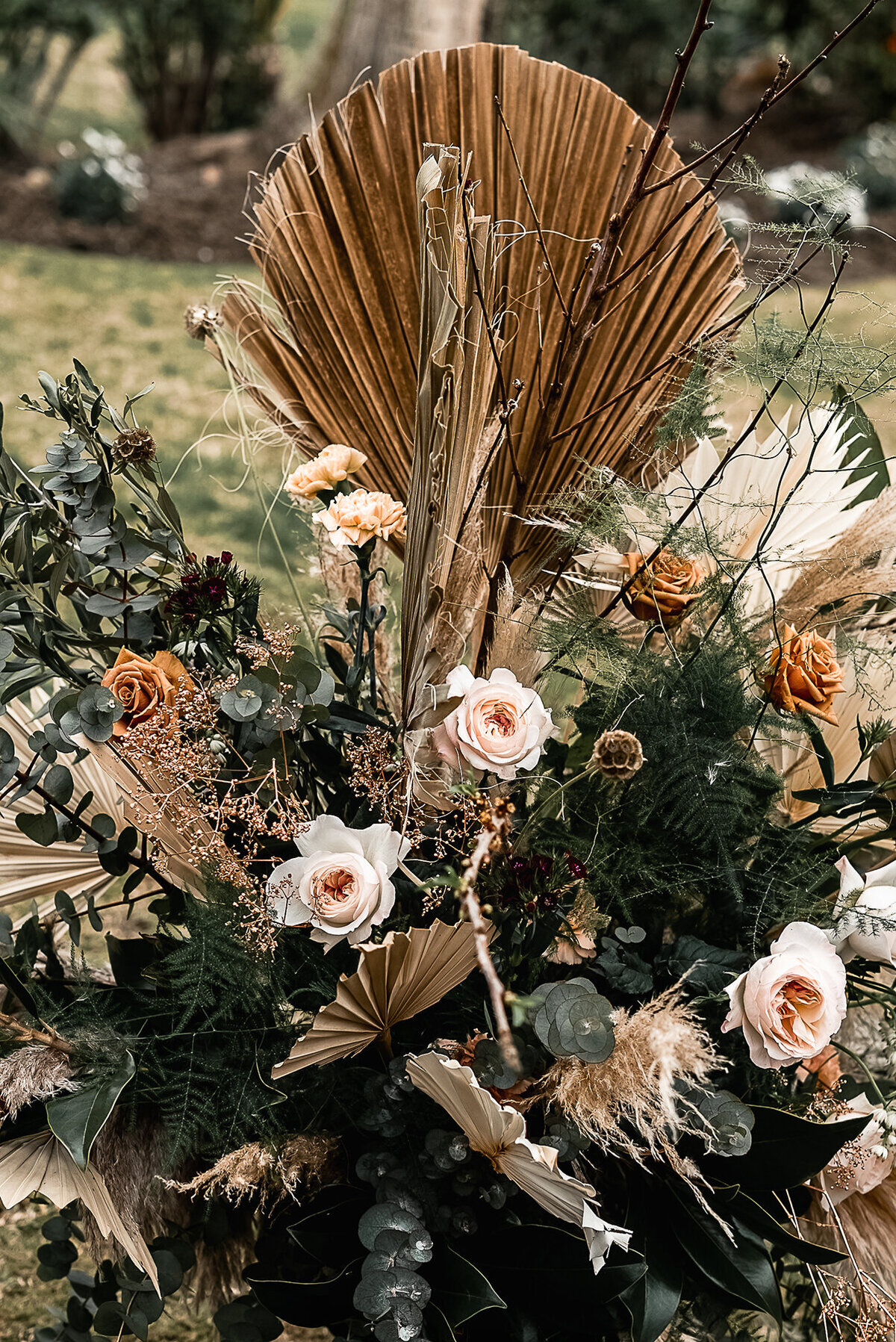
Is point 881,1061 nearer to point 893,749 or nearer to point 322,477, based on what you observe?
point 893,749

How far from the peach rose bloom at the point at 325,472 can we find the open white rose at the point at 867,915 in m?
0.48

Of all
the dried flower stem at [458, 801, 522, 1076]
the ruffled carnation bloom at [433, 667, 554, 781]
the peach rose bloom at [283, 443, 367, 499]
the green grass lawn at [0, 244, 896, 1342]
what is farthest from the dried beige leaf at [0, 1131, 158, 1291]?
the green grass lawn at [0, 244, 896, 1342]

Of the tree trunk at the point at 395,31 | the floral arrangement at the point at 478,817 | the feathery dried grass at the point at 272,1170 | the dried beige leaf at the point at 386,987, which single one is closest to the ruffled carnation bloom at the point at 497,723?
the floral arrangement at the point at 478,817

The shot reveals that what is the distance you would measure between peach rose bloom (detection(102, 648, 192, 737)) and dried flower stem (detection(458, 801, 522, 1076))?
251 millimetres

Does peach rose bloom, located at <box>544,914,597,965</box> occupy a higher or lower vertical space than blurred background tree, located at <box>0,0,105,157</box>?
higher

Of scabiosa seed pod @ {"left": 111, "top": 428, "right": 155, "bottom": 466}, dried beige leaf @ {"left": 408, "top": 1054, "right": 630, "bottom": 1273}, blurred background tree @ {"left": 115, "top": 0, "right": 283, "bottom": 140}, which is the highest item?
scabiosa seed pod @ {"left": 111, "top": 428, "right": 155, "bottom": 466}

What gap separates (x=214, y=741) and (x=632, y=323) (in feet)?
1.62

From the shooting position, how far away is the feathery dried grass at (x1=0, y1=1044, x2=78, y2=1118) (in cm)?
80

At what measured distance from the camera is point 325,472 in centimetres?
88

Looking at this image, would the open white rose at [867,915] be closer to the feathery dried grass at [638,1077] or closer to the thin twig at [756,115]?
the feathery dried grass at [638,1077]

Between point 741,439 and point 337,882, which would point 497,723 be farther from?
point 741,439

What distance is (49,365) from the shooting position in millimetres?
3934

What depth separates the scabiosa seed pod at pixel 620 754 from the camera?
2.49 ft

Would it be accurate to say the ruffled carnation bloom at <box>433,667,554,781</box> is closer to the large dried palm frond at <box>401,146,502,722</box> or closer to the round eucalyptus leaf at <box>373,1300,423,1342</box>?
the large dried palm frond at <box>401,146,502,722</box>
